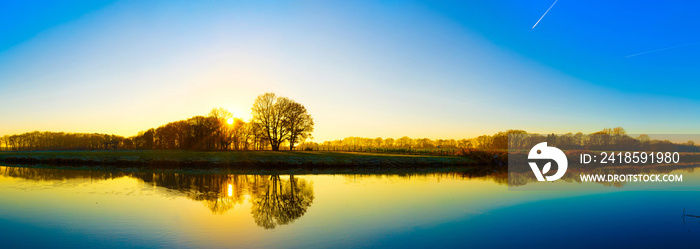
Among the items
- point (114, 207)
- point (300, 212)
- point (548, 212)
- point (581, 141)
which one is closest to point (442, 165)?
point (548, 212)

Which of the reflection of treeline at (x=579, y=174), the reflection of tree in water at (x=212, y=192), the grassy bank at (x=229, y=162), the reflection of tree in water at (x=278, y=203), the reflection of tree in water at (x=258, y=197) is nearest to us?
the reflection of tree in water at (x=278, y=203)

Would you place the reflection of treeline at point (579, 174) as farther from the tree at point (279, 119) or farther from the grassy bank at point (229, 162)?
the tree at point (279, 119)

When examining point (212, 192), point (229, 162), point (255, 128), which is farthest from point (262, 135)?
point (212, 192)

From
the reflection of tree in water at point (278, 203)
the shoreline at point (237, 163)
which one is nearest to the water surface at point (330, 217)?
the reflection of tree in water at point (278, 203)

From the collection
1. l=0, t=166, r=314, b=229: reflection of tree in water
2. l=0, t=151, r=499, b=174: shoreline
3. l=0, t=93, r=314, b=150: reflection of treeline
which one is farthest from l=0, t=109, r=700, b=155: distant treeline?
l=0, t=166, r=314, b=229: reflection of tree in water

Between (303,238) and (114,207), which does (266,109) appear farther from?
(303,238)

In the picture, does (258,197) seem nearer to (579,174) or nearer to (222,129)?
(579,174)

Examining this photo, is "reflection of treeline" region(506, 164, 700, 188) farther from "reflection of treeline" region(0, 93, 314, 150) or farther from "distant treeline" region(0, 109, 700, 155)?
"reflection of treeline" region(0, 93, 314, 150)

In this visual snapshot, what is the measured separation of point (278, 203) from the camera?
1897 cm

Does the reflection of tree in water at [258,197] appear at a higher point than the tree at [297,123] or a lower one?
lower

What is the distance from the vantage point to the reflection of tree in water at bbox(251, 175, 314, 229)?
15094mm

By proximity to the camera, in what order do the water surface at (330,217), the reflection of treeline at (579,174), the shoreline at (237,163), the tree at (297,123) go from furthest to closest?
1. the tree at (297,123)
2. the shoreline at (237,163)
3. the reflection of treeline at (579,174)
4. the water surface at (330,217)

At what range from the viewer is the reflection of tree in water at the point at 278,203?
594 inches

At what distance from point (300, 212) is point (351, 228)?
377cm
